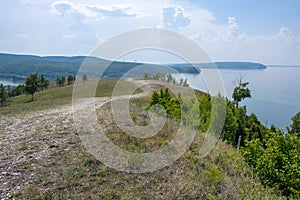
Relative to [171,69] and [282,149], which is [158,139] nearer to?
[171,69]

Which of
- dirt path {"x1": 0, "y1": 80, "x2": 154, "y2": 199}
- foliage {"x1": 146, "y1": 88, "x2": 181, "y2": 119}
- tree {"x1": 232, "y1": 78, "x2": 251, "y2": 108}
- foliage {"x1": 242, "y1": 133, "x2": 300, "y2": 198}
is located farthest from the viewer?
tree {"x1": 232, "y1": 78, "x2": 251, "y2": 108}

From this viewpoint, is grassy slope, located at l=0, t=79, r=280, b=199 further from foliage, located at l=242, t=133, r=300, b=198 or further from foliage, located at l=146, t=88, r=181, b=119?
foliage, located at l=146, t=88, r=181, b=119

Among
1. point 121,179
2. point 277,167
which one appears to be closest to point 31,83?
point 121,179

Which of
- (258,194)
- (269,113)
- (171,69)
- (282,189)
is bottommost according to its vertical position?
(269,113)

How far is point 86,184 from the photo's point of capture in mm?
6363

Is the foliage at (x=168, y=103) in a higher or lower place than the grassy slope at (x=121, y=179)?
higher

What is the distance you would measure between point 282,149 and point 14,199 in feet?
52.6

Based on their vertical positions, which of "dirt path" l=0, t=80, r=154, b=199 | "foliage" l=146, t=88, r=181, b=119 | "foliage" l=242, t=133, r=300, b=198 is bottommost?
"foliage" l=242, t=133, r=300, b=198

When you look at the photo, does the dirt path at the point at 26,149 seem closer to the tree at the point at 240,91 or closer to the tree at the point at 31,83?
the tree at the point at 31,83

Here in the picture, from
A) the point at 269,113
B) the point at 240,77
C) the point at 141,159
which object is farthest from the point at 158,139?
the point at 269,113

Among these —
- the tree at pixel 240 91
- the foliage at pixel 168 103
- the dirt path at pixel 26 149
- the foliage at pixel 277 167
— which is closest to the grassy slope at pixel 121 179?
the dirt path at pixel 26 149

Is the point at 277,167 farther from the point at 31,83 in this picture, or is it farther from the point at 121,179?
the point at 31,83

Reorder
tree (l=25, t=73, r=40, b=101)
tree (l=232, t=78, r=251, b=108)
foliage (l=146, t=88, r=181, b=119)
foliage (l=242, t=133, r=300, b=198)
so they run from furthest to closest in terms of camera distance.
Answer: tree (l=25, t=73, r=40, b=101) < tree (l=232, t=78, r=251, b=108) < foliage (l=146, t=88, r=181, b=119) < foliage (l=242, t=133, r=300, b=198)

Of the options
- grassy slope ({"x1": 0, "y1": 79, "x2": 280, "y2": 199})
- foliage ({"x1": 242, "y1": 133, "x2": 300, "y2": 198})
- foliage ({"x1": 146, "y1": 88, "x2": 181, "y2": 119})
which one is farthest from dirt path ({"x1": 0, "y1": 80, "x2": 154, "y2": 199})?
foliage ({"x1": 242, "y1": 133, "x2": 300, "y2": 198})
